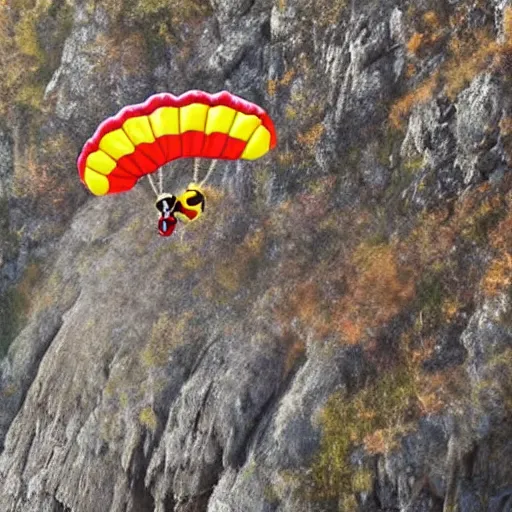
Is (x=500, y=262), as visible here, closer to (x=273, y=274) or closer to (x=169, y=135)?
(x=273, y=274)

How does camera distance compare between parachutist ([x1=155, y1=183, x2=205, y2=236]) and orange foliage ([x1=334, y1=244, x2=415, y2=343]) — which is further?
parachutist ([x1=155, y1=183, x2=205, y2=236])

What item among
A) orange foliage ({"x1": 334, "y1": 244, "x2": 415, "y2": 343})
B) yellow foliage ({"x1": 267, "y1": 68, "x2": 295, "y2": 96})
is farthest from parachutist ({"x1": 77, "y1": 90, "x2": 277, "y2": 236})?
yellow foliage ({"x1": 267, "y1": 68, "x2": 295, "y2": 96})

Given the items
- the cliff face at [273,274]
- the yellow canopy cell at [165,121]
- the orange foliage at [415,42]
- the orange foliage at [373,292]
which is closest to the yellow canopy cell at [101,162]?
the yellow canopy cell at [165,121]

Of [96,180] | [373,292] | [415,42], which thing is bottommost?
[373,292]

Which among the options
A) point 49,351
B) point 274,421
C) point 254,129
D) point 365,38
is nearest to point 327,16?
point 365,38

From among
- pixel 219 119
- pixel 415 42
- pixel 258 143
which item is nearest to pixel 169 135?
pixel 219 119

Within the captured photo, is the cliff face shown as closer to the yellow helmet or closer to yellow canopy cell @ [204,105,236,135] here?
the yellow helmet

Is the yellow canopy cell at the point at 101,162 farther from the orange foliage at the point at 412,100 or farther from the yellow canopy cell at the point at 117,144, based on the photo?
the orange foliage at the point at 412,100
